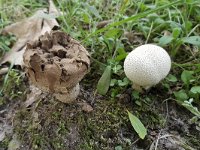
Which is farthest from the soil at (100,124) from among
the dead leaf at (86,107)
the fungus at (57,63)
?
the fungus at (57,63)

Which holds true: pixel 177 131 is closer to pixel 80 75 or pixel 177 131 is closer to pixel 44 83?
pixel 80 75

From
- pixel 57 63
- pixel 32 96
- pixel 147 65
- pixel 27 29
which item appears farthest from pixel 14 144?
pixel 27 29

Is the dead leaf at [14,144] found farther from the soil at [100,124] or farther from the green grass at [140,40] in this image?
the green grass at [140,40]

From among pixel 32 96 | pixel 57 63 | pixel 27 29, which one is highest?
pixel 57 63

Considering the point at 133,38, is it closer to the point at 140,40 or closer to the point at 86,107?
the point at 140,40

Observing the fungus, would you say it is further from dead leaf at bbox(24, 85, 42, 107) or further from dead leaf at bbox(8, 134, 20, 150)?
dead leaf at bbox(8, 134, 20, 150)

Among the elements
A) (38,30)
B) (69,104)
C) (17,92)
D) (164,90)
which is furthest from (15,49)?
(164,90)

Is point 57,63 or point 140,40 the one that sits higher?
point 57,63

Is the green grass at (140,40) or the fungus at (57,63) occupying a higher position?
the fungus at (57,63)
